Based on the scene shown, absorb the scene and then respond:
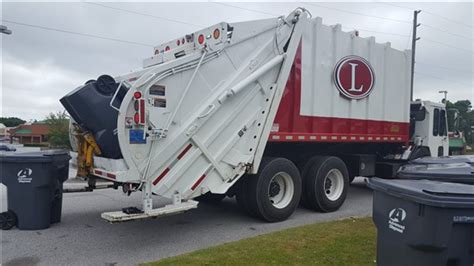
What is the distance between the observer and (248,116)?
20.2ft

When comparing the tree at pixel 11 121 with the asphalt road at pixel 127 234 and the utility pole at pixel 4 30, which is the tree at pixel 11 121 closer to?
the utility pole at pixel 4 30

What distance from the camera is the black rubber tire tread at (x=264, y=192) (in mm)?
6207

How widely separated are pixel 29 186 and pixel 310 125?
476cm

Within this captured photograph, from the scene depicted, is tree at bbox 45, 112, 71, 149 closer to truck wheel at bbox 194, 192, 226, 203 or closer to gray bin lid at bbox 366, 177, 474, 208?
truck wheel at bbox 194, 192, 226, 203

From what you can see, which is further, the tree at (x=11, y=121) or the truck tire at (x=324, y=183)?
the tree at (x=11, y=121)

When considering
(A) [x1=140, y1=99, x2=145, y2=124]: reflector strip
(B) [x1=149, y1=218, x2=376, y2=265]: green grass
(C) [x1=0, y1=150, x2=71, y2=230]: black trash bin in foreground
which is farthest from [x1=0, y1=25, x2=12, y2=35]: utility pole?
(B) [x1=149, y1=218, x2=376, y2=265]: green grass

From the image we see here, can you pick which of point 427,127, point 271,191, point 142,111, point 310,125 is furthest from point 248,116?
point 427,127

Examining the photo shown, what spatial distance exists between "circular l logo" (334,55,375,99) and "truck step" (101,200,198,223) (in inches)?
154

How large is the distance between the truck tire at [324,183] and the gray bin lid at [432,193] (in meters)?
3.38

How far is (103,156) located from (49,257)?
1468mm

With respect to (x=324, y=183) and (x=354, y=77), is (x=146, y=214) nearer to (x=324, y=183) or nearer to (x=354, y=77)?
(x=324, y=183)

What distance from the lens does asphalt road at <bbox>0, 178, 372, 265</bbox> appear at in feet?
15.5

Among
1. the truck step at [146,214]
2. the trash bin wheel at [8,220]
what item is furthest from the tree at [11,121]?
the truck step at [146,214]

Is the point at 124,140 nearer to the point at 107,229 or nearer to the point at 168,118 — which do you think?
the point at 168,118
